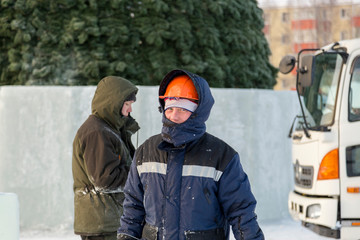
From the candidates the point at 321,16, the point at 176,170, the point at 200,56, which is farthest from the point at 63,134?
the point at 321,16

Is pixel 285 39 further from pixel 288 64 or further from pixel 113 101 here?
pixel 113 101

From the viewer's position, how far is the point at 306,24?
55.5 m

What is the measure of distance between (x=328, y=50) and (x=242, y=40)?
2250mm

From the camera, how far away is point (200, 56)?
8828 millimetres

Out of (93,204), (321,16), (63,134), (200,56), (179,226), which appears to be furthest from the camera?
(321,16)

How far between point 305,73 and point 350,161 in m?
1.05

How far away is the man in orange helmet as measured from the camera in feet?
9.71

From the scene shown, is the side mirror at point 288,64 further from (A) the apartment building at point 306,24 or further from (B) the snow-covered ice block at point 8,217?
(A) the apartment building at point 306,24

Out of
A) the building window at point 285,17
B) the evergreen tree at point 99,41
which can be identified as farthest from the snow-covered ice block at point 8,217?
the building window at point 285,17

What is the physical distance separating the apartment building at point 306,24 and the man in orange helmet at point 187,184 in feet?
103

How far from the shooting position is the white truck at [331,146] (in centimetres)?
662

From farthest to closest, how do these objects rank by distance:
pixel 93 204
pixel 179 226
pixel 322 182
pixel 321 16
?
pixel 321 16 → pixel 322 182 → pixel 93 204 → pixel 179 226

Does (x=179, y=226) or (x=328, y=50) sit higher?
(x=328, y=50)

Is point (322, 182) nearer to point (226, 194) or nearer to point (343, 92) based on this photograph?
point (343, 92)
